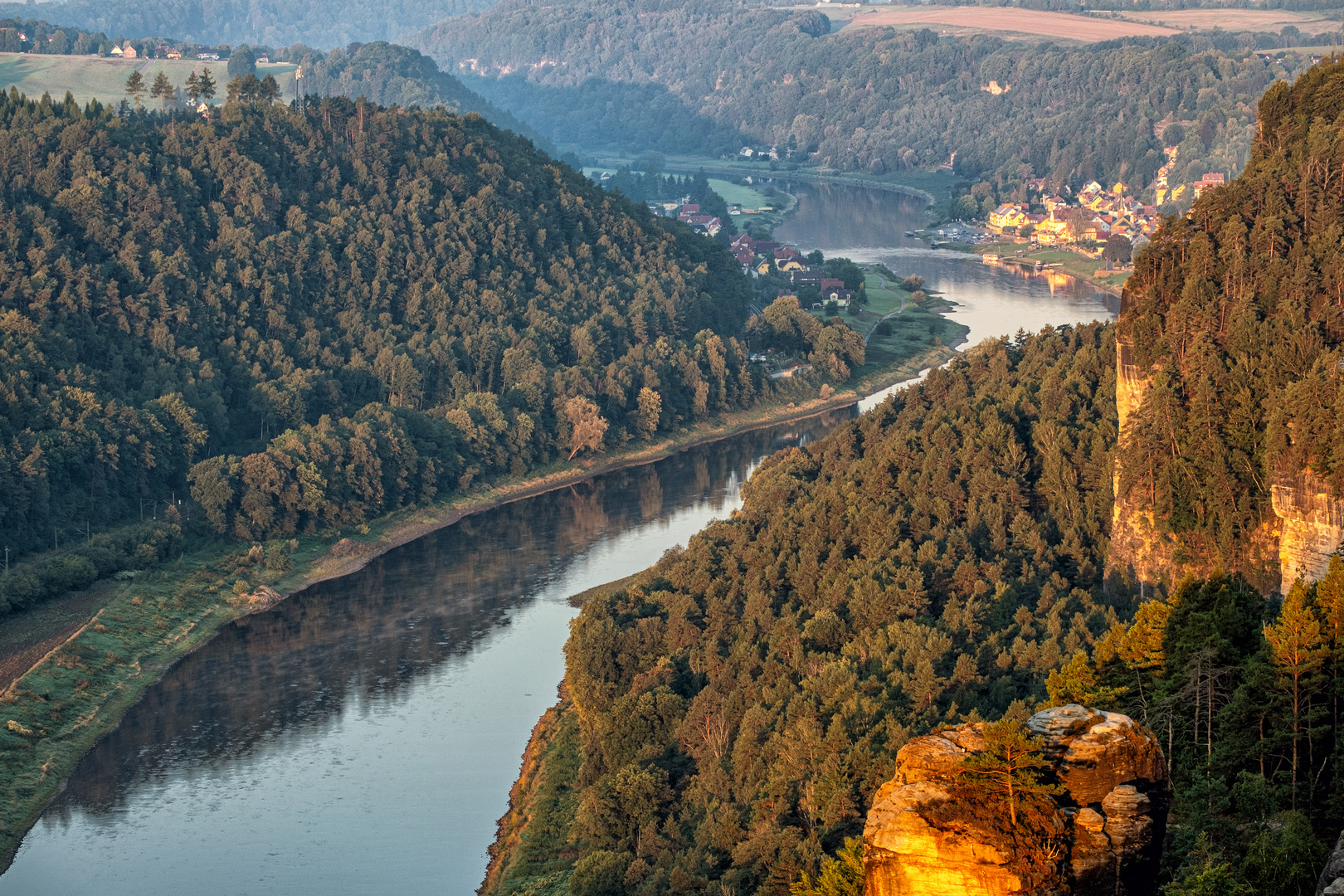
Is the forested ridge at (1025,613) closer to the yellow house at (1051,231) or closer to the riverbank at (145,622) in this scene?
the riverbank at (145,622)

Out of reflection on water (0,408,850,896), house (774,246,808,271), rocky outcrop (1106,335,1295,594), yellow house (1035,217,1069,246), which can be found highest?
rocky outcrop (1106,335,1295,594)

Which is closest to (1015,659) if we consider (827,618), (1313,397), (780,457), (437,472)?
(827,618)

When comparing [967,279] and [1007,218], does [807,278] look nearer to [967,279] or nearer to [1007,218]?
[967,279]

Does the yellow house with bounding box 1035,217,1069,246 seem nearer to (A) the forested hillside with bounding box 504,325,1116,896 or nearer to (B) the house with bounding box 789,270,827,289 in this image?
(B) the house with bounding box 789,270,827,289

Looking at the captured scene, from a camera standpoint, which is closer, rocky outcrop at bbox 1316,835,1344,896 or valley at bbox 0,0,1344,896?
rocky outcrop at bbox 1316,835,1344,896

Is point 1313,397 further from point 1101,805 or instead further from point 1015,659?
point 1101,805

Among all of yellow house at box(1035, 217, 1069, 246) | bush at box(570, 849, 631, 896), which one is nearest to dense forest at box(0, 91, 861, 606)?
bush at box(570, 849, 631, 896)

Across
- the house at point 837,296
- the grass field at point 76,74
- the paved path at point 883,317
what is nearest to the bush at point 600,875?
the paved path at point 883,317
